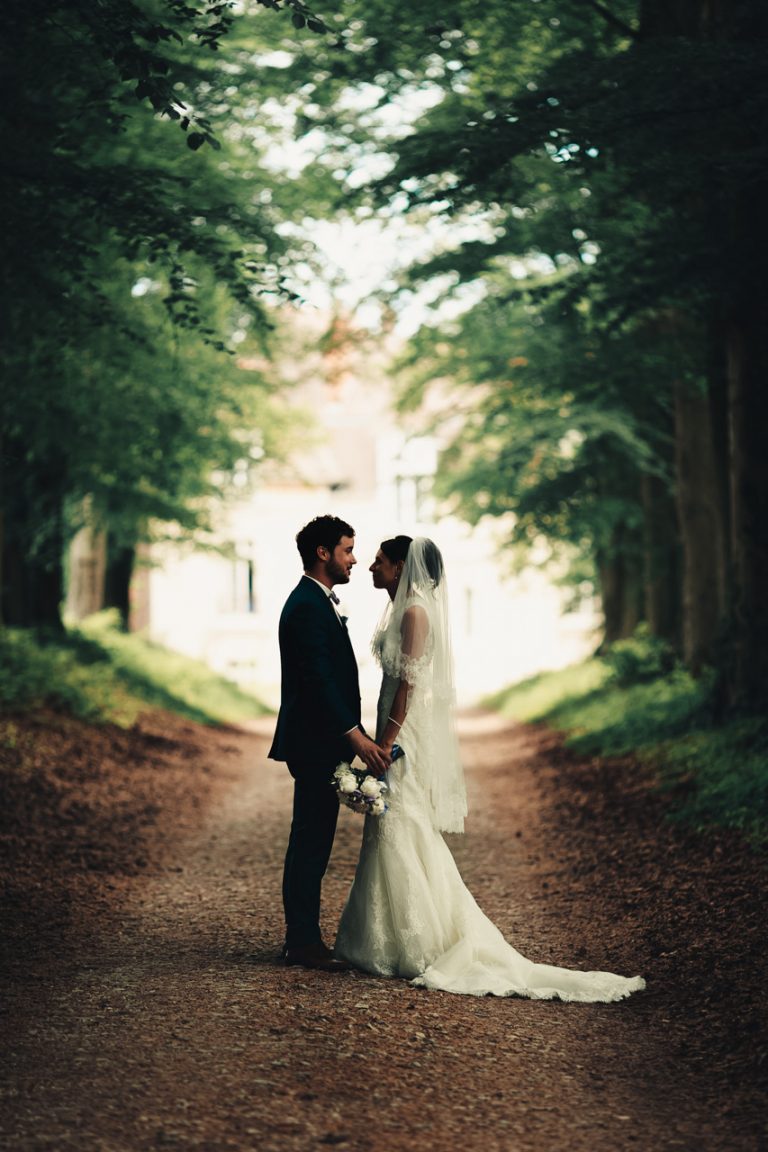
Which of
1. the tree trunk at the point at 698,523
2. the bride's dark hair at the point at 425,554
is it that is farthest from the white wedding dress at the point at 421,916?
the tree trunk at the point at 698,523

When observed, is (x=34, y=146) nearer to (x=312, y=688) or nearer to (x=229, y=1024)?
(x=312, y=688)

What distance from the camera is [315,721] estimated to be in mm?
6574

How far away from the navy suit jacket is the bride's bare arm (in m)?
0.20

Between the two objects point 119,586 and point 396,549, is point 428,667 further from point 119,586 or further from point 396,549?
point 119,586

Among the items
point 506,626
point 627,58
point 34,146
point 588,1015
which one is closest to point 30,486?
point 34,146

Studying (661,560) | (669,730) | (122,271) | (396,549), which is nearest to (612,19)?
(122,271)

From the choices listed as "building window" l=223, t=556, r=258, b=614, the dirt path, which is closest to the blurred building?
"building window" l=223, t=556, r=258, b=614

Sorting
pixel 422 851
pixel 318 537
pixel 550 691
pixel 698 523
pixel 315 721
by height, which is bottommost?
pixel 550 691

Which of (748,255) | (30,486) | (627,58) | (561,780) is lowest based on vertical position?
(561,780)

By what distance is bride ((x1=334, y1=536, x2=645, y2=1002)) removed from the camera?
6.42 metres

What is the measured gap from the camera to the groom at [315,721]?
21.3 feet

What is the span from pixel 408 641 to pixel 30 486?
1445cm

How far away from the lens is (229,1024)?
5551 mm

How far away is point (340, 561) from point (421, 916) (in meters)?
1.86
